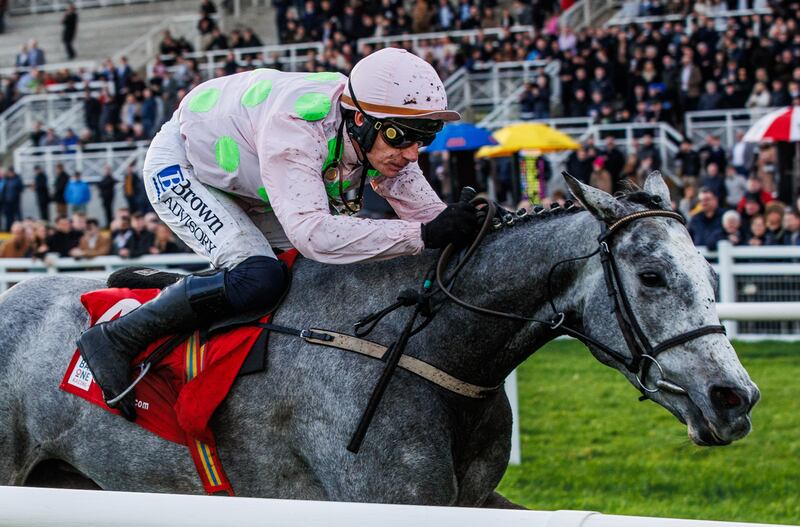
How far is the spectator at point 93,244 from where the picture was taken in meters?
14.2

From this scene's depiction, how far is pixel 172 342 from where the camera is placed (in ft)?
13.0

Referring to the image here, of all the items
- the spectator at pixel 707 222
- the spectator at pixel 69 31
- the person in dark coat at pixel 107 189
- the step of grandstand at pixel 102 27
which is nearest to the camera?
the spectator at pixel 707 222

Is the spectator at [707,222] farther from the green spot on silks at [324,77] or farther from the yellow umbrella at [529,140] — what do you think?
the green spot on silks at [324,77]

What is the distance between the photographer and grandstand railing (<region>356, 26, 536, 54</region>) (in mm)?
23281

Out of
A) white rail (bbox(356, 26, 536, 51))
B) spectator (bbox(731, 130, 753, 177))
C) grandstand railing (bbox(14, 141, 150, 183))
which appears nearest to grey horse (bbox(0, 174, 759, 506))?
spectator (bbox(731, 130, 753, 177))

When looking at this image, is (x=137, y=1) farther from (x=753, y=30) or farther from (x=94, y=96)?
(x=753, y=30)

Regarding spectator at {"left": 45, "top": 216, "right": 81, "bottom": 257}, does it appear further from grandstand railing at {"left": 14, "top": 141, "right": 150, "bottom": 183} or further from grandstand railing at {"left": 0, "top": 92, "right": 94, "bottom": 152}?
grandstand railing at {"left": 0, "top": 92, "right": 94, "bottom": 152}

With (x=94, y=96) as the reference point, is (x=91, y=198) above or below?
below

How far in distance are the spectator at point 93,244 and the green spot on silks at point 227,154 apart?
10.6m

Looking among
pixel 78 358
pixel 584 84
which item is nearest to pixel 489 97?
pixel 584 84

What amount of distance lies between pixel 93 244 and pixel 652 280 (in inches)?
466

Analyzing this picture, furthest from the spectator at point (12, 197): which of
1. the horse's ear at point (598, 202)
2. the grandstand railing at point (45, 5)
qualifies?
the horse's ear at point (598, 202)

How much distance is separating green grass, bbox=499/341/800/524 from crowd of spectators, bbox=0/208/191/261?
5.30m

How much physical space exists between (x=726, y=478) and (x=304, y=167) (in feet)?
13.0
